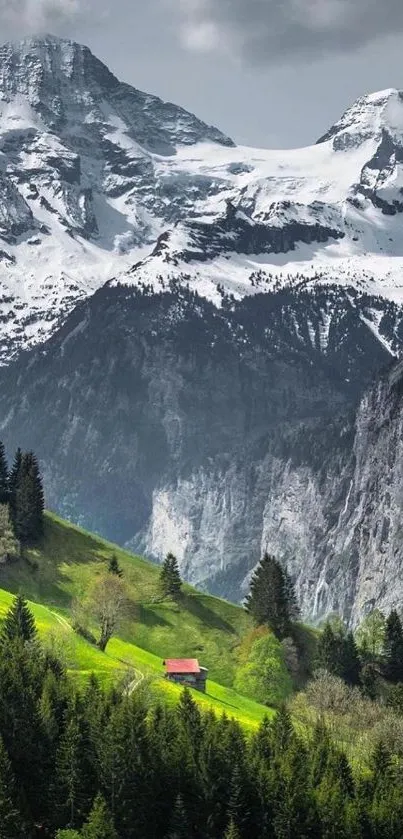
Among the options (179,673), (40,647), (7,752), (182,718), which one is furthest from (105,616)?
(7,752)

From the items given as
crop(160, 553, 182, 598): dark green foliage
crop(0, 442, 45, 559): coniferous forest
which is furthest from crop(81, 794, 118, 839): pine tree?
crop(160, 553, 182, 598): dark green foliage

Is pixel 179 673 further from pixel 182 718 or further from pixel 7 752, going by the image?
pixel 7 752

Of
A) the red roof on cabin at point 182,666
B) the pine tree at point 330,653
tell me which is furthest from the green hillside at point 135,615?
the pine tree at point 330,653

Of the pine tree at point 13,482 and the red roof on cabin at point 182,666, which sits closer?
the red roof on cabin at point 182,666

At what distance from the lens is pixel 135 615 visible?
165125 mm

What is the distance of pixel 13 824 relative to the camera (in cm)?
8131

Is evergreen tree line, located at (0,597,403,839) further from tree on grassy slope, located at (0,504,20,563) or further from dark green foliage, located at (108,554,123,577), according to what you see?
dark green foliage, located at (108,554,123,577)

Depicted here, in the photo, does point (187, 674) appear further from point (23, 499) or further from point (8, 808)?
point (8, 808)

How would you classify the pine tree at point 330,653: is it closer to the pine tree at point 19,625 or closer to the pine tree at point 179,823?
the pine tree at point 19,625

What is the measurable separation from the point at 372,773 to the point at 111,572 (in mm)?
75575

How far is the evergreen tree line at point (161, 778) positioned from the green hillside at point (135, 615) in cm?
2503

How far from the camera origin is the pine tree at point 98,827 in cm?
8212

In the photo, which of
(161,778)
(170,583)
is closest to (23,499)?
(170,583)

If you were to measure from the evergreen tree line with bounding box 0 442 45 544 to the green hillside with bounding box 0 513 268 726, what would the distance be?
116 inches
